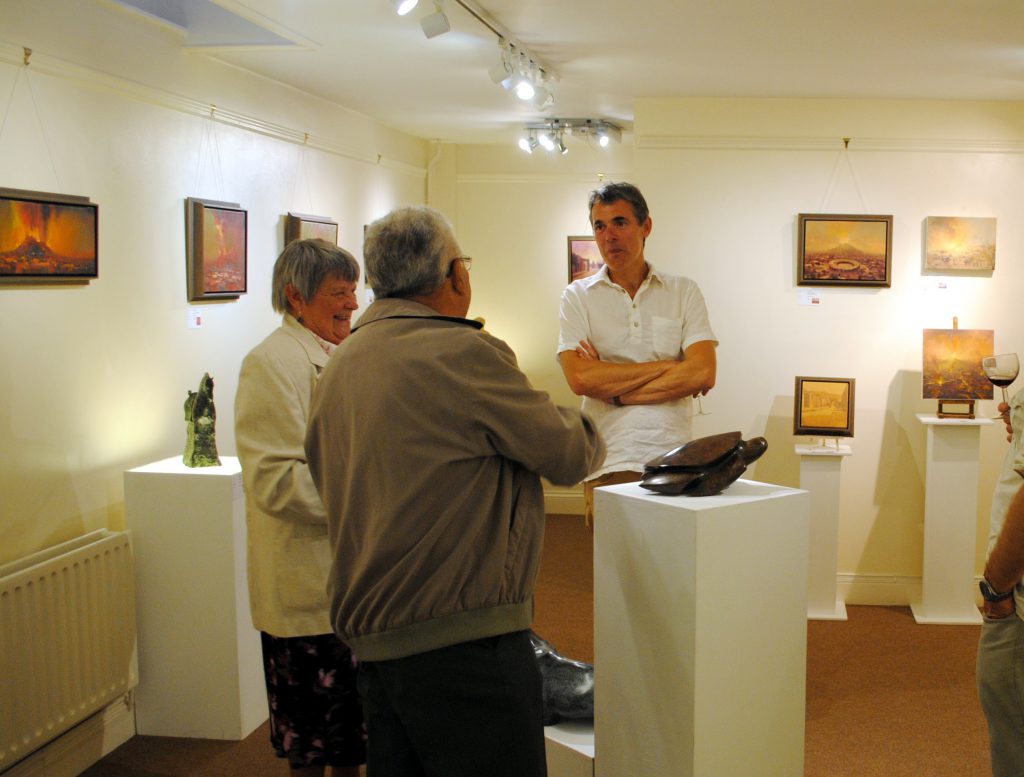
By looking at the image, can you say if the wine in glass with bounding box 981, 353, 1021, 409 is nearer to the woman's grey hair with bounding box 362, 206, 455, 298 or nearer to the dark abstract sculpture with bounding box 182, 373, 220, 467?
the woman's grey hair with bounding box 362, 206, 455, 298

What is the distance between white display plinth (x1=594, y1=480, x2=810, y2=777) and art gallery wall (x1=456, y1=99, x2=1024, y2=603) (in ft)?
10.3

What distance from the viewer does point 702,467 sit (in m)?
2.17

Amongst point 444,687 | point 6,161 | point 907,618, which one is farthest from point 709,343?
point 907,618

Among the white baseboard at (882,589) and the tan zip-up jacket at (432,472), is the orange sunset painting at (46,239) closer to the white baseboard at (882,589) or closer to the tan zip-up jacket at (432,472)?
the tan zip-up jacket at (432,472)

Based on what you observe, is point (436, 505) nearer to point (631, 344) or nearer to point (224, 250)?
point (631, 344)

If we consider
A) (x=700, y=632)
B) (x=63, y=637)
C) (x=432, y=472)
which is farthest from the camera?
(x=63, y=637)

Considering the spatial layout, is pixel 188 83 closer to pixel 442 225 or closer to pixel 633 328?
pixel 633 328

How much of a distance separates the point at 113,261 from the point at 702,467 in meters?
2.45

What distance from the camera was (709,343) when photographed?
119 inches

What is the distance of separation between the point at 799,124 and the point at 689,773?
405 centimetres

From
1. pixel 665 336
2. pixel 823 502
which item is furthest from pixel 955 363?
pixel 665 336

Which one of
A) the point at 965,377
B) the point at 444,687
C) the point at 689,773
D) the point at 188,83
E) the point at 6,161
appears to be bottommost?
the point at 689,773

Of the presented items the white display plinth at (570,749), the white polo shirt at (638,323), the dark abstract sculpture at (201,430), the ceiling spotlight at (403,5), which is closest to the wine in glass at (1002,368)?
the white polo shirt at (638,323)

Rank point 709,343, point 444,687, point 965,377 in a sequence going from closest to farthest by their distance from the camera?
point 444,687
point 709,343
point 965,377
